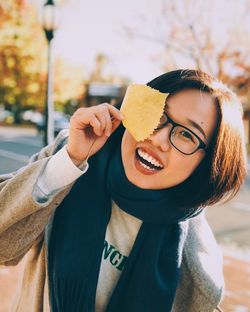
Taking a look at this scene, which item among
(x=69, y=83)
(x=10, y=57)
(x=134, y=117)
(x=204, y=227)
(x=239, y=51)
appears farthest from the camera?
(x=69, y=83)

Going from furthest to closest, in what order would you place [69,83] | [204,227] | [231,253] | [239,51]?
[69,83] < [239,51] < [231,253] < [204,227]

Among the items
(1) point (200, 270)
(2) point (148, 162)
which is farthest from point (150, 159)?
(1) point (200, 270)

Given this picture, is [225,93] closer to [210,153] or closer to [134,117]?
[210,153]

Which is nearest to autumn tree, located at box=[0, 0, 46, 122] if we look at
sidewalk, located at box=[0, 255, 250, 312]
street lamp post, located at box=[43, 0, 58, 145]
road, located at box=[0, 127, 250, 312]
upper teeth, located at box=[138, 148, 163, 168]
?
road, located at box=[0, 127, 250, 312]

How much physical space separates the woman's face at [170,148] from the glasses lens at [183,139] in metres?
0.02

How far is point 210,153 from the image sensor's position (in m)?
1.42

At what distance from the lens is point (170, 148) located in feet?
4.41

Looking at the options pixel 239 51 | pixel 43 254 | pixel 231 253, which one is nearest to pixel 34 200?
pixel 43 254

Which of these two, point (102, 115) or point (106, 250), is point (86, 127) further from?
point (106, 250)

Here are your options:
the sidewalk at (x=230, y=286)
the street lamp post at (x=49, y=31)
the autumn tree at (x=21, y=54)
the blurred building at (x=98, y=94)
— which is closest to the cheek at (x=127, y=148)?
the sidewalk at (x=230, y=286)

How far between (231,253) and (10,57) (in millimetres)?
20189

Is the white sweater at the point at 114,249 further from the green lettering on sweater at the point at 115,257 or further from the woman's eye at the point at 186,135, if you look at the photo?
the woman's eye at the point at 186,135

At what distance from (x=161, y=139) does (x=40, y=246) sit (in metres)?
0.62

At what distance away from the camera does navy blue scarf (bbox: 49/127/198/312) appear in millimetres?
1371
